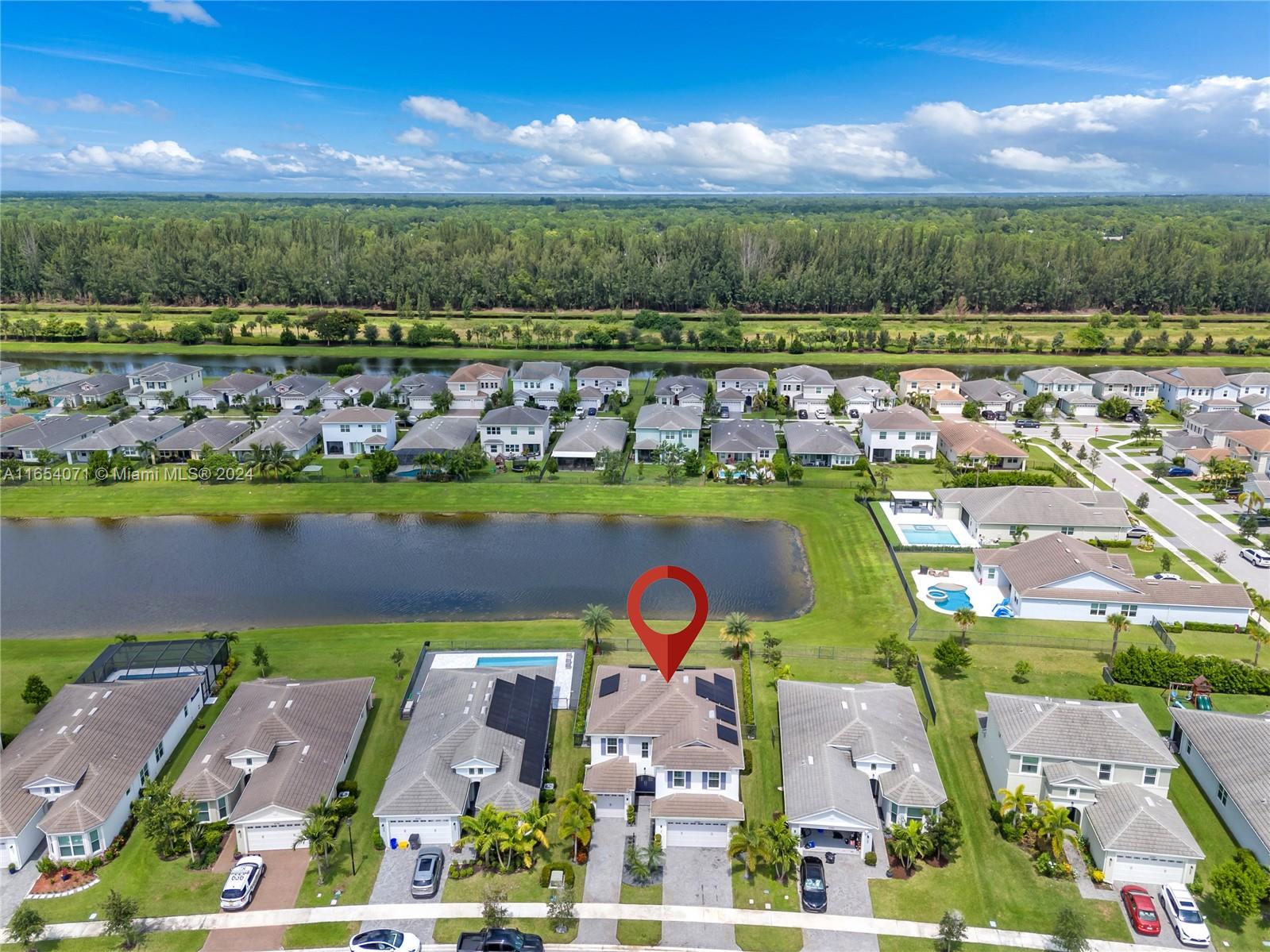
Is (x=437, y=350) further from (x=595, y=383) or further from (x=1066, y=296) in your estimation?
(x=1066, y=296)

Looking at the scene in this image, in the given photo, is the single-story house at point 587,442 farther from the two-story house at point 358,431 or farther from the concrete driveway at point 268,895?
the concrete driveway at point 268,895

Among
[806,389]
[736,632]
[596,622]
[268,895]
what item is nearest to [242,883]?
[268,895]

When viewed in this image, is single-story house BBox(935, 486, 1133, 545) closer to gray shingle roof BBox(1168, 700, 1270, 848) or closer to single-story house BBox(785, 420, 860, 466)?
single-story house BBox(785, 420, 860, 466)

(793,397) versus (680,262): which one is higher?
(680,262)

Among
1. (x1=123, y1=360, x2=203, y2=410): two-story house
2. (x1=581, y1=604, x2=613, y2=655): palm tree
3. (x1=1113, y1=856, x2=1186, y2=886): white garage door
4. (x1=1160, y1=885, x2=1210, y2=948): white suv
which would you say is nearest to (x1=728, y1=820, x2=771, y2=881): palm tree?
(x1=1113, y1=856, x2=1186, y2=886): white garage door

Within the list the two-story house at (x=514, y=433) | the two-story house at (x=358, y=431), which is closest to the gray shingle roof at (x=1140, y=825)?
the two-story house at (x=514, y=433)

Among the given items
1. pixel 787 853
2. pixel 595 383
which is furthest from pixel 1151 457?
pixel 787 853

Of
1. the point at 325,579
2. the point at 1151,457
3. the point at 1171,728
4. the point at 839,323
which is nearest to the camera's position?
the point at 1171,728

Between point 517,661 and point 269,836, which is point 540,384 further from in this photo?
point 269,836
